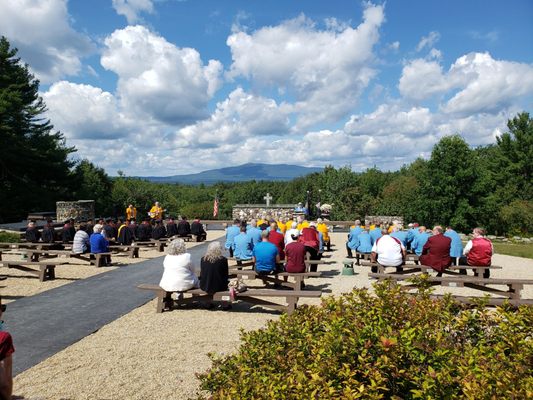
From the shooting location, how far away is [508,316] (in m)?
3.41

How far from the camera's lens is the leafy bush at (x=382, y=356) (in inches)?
99.8

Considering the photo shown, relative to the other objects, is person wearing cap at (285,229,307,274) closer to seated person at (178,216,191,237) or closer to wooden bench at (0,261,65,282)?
wooden bench at (0,261,65,282)

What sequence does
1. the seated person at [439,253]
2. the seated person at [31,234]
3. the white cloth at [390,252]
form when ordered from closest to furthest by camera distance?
the seated person at [439,253], the white cloth at [390,252], the seated person at [31,234]

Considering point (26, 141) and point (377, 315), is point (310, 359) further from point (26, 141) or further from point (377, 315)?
point (26, 141)

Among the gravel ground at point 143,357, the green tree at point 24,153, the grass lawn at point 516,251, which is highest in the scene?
the green tree at point 24,153

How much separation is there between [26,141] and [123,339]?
27784mm

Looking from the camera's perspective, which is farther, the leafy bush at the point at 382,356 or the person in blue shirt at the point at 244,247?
the person in blue shirt at the point at 244,247

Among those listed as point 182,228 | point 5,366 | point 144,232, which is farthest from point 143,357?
point 182,228

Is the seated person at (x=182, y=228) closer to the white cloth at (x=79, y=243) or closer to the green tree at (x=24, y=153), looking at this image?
the white cloth at (x=79, y=243)

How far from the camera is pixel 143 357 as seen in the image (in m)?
5.57

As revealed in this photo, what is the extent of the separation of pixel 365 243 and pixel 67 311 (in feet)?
27.8

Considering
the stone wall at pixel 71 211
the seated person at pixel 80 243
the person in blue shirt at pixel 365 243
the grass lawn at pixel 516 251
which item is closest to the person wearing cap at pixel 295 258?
the person in blue shirt at pixel 365 243

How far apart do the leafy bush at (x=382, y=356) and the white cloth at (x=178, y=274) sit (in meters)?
4.19

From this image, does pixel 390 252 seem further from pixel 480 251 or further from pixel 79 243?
pixel 79 243
